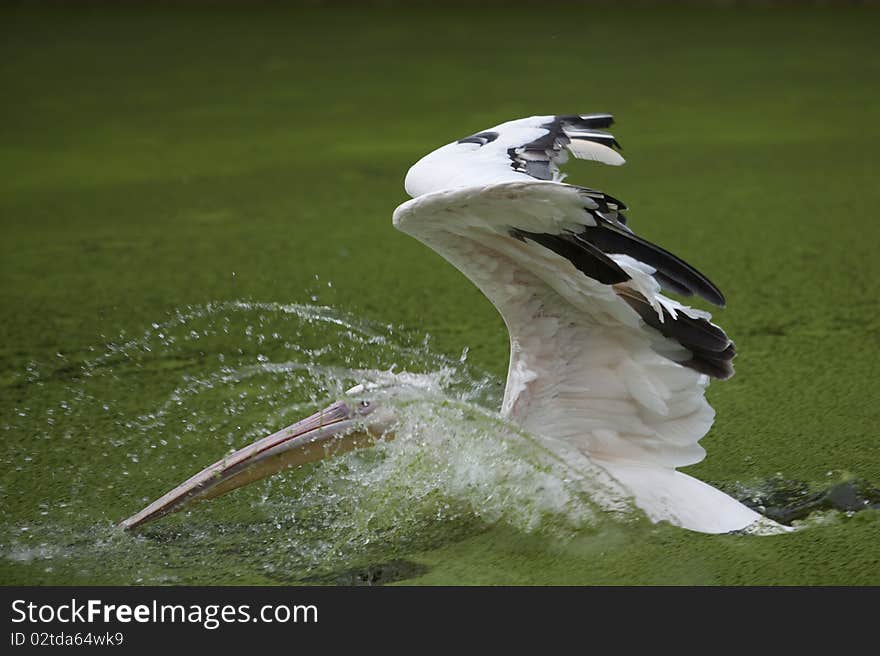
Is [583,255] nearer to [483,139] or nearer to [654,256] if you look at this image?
A: [654,256]

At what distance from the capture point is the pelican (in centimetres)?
187

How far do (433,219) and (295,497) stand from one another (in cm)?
68

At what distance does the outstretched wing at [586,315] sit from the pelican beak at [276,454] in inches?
11.0

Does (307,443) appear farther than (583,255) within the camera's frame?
Yes

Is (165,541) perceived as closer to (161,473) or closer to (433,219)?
(161,473)

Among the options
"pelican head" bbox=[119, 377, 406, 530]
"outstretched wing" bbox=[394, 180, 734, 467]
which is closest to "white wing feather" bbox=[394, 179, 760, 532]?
"outstretched wing" bbox=[394, 180, 734, 467]

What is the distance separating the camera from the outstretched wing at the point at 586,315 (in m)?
1.85

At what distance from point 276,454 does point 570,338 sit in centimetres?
55

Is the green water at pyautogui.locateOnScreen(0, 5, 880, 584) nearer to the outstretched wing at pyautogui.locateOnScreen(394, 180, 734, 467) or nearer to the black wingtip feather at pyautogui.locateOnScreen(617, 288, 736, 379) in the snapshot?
the outstretched wing at pyautogui.locateOnScreen(394, 180, 734, 467)

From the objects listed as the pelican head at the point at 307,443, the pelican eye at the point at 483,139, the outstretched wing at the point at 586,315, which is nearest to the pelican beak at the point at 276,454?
the pelican head at the point at 307,443

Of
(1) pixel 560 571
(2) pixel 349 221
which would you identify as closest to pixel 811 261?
(2) pixel 349 221

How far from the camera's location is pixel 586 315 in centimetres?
207

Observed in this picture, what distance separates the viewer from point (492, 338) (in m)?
3.06

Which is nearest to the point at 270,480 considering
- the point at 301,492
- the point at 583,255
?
the point at 301,492
